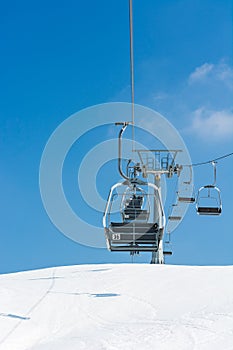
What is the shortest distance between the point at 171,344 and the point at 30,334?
1.81 m

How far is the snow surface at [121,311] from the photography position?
5008 mm

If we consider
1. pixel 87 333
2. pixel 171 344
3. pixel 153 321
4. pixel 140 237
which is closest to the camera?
pixel 171 344

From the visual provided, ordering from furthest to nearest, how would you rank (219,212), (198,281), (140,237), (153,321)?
(219,212) < (140,237) < (198,281) < (153,321)

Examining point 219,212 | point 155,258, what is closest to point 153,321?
point 219,212

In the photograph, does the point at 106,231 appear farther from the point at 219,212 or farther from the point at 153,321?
the point at 219,212

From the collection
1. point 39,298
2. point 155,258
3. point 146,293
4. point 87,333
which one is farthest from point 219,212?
point 87,333

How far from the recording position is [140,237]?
8695 millimetres

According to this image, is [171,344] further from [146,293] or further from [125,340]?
[146,293]

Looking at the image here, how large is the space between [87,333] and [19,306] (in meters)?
1.83

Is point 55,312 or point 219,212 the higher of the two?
point 219,212

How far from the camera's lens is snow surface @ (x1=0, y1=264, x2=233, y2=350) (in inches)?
197

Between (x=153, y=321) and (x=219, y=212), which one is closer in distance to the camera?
A: (x=153, y=321)

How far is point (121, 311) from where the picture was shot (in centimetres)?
637

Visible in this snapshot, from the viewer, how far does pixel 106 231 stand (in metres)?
8.73
